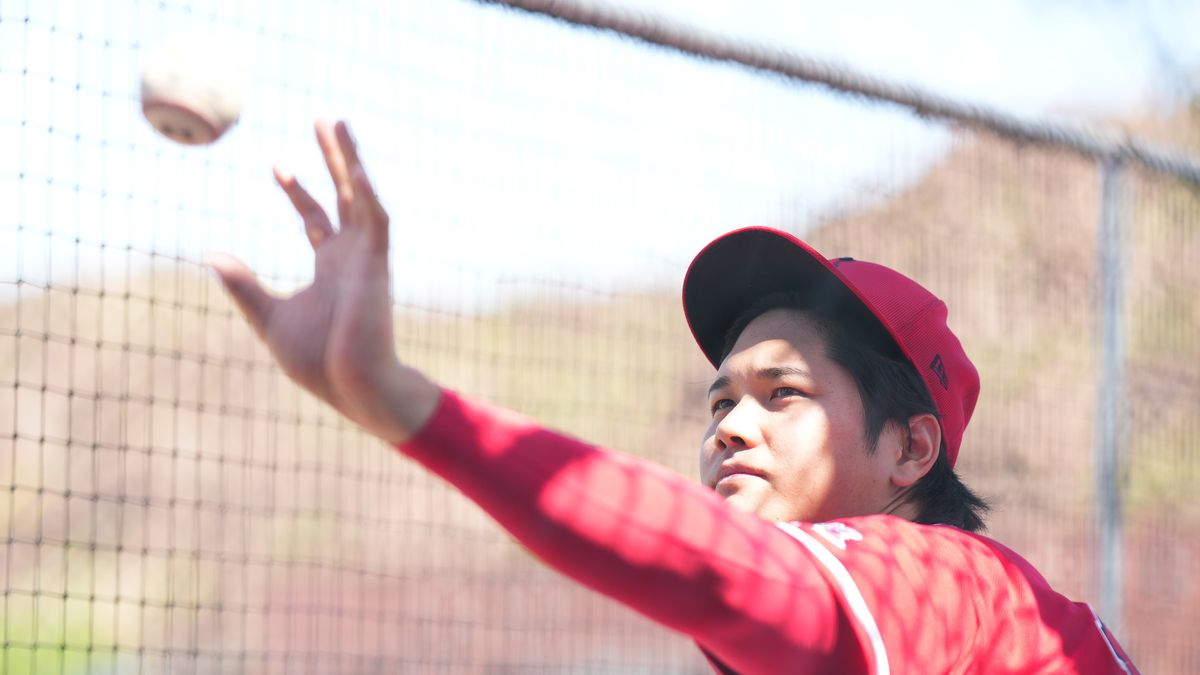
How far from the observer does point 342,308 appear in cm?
126

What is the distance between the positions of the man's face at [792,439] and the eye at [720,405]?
1 centimetres

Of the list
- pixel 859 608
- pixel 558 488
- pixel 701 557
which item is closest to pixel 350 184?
pixel 558 488

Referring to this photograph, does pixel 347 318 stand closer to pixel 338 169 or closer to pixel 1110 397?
pixel 338 169

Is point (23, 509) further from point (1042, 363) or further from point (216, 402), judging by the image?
point (1042, 363)

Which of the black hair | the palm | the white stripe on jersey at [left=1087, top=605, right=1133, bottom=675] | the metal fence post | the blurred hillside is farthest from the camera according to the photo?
the blurred hillside

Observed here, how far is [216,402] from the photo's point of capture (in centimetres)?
1653

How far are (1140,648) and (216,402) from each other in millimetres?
12919

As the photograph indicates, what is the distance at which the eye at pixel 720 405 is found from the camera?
77.1 inches

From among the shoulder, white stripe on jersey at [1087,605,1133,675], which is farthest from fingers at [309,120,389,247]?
white stripe on jersey at [1087,605,1133,675]

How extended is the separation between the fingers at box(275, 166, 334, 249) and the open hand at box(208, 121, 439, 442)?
0.02 m

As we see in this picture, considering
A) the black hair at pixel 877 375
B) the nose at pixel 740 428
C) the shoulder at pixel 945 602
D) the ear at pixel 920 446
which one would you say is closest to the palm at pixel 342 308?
the shoulder at pixel 945 602

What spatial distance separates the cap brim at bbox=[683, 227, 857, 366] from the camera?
200cm

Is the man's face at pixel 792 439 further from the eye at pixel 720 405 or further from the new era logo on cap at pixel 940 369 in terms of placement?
the new era logo on cap at pixel 940 369

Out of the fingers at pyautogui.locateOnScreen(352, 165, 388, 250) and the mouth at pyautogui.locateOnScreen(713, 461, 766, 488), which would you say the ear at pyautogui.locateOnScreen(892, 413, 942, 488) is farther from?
the fingers at pyautogui.locateOnScreen(352, 165, 388, 250)
